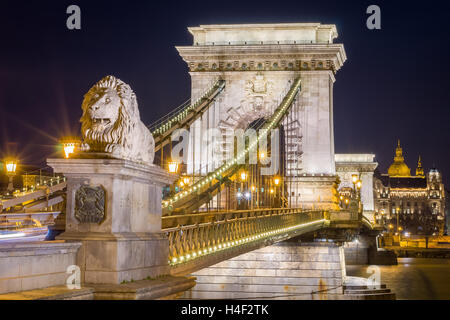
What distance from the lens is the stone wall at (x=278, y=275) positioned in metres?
32.5

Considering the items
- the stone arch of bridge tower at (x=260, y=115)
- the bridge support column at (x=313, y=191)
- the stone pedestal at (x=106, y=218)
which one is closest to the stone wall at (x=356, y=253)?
the bridge support column at (x=313, y=191)

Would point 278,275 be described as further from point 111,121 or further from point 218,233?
point 111,121

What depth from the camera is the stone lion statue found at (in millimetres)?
9742

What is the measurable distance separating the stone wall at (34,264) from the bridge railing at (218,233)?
2.86m

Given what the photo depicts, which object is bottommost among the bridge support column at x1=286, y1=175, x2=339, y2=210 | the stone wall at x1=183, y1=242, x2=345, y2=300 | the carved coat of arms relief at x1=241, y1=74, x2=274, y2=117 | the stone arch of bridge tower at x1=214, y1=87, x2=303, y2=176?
the stone wall at x1=183, y1=242, x2=345, y2=300

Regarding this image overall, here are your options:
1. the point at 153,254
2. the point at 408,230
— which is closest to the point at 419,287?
the point at 153,254

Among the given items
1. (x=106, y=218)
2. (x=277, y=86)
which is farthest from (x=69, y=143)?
(x=277, y=86)

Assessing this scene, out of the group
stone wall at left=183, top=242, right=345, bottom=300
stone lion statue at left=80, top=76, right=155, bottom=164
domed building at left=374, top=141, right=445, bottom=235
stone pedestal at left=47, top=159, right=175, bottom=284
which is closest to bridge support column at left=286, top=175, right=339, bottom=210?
stone wall at left=183, top=242, right=345, bottom=300

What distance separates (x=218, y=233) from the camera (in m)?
18.3

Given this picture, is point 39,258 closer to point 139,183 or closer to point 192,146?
point 139,183

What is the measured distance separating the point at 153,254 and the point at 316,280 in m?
26.4

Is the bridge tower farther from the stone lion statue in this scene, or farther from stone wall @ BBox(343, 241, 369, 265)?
the stone lion statue

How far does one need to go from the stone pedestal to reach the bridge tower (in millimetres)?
41312
